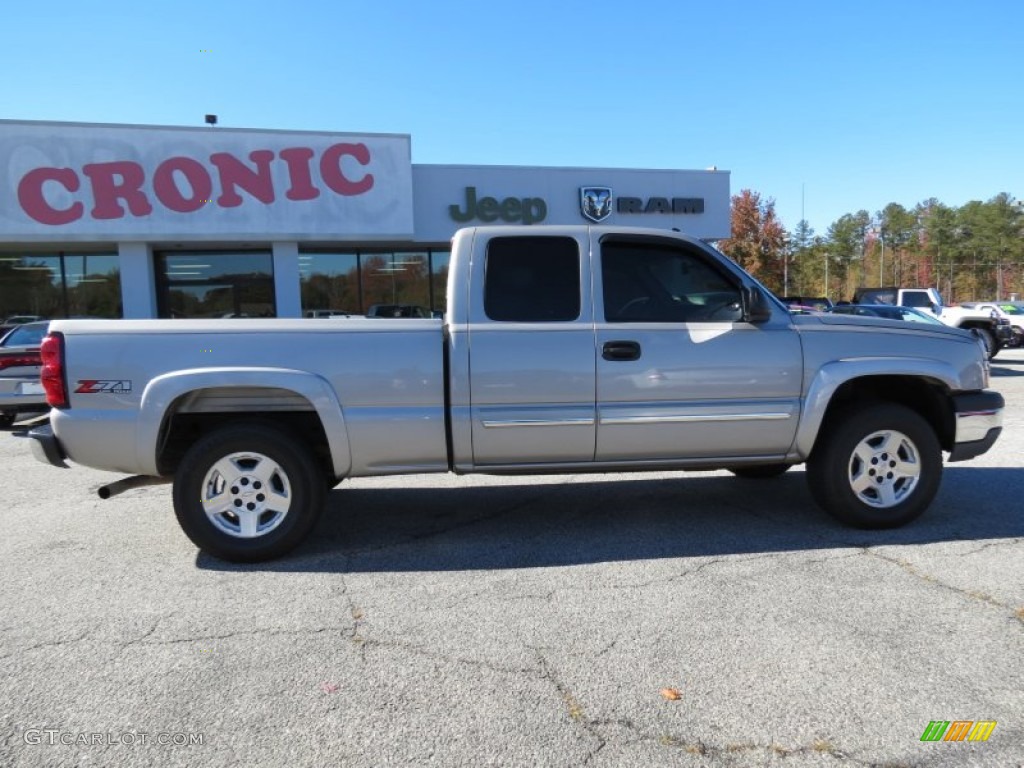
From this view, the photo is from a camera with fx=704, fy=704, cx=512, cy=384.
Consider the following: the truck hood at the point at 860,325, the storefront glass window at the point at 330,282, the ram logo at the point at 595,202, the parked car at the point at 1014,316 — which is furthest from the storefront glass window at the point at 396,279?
the parked car at the point at 1014,316

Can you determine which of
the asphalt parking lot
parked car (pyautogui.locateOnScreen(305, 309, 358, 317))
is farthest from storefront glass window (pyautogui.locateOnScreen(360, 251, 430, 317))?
the asphalt parking lot

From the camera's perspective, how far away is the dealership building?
1725cm

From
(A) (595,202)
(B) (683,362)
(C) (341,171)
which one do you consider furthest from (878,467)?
(A) (595,202)

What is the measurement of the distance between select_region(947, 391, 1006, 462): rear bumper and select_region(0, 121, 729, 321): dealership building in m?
15.9

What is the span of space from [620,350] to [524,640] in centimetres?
191

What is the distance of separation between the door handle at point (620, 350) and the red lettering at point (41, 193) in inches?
695

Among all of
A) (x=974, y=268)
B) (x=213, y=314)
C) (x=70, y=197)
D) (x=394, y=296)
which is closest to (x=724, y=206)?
(x=394, y=296)

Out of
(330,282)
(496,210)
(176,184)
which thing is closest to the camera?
(176,184)

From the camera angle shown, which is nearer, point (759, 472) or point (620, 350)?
point (620, 350)

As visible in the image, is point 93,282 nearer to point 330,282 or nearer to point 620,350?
point 330,282

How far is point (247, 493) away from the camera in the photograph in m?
4.22

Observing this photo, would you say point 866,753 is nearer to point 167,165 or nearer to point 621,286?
point 621,286

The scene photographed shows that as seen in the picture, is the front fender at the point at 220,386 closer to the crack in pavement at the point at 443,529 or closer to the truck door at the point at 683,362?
the crack in pavement at the point at 443,529

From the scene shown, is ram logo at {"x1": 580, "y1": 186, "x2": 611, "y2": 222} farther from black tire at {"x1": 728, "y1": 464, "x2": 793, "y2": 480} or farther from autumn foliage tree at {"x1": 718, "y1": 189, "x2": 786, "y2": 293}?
autumn foliage tree at {"x1": 718, "y1": 189, "x2": 786, "y2": 293}
